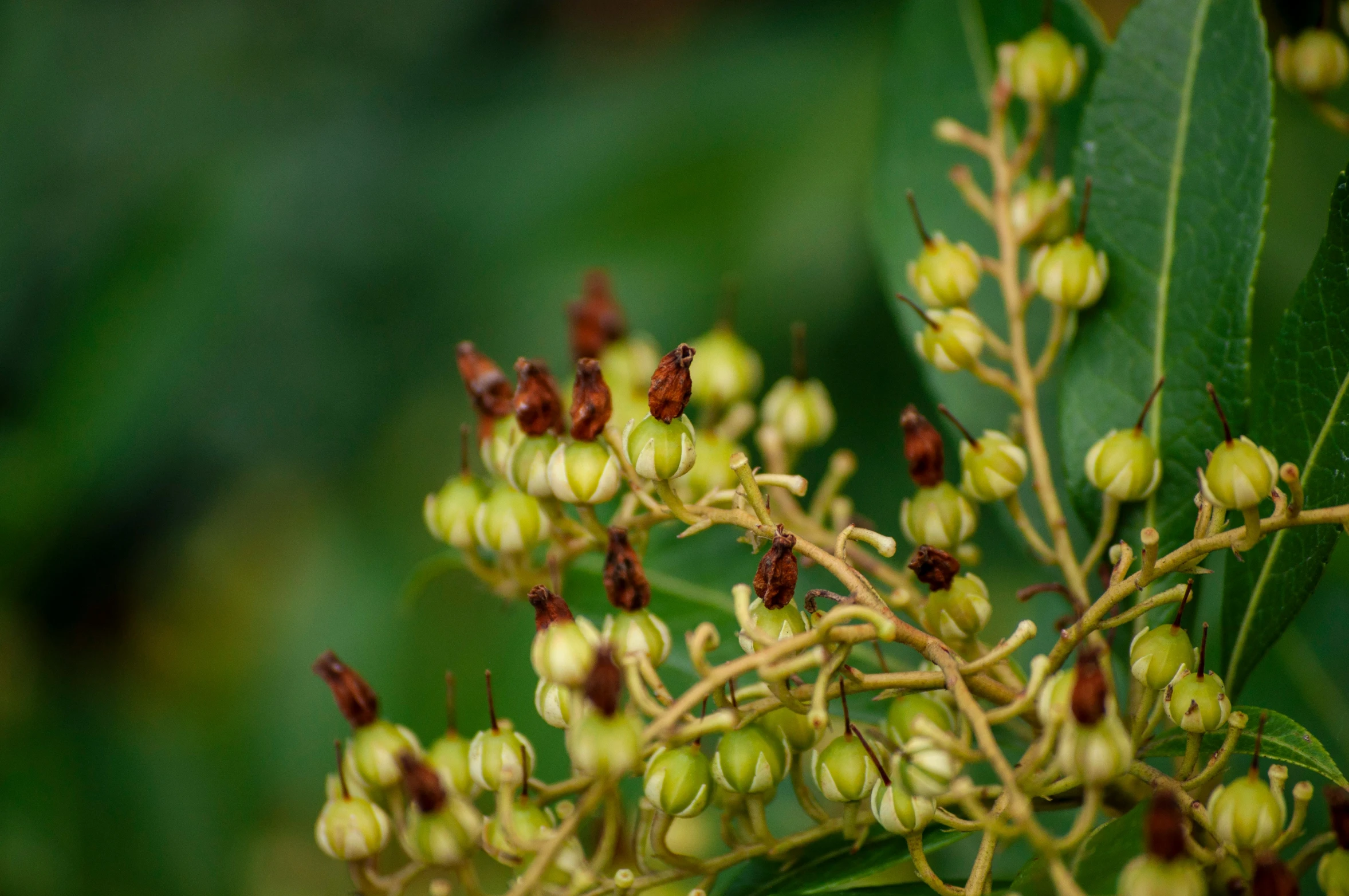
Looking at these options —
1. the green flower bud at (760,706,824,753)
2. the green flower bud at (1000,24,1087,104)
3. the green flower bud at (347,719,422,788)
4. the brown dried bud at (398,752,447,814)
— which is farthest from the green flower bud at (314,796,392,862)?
the green flower bud at (1000,24,1087,104)

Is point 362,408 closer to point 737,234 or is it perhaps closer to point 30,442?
point 30,442

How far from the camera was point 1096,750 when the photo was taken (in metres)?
0.67

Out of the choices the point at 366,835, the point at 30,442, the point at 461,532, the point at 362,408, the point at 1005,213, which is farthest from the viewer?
the point at 362,408

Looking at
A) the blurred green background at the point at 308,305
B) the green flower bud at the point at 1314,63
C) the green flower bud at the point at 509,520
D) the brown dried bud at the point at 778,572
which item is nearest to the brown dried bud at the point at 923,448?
the brown dried bud at the point at 778,572

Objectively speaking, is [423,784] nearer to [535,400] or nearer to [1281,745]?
[535,400]

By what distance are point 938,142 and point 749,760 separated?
3.02 feet

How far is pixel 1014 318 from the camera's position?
3.80 feet

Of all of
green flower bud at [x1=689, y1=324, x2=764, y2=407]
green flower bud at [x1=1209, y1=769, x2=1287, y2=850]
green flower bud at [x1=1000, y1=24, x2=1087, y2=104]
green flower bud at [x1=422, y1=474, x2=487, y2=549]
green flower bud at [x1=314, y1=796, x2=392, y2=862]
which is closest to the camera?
green flower bud at [x1=1209, y1=769, x2=1287, y2=850]

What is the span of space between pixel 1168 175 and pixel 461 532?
80cm

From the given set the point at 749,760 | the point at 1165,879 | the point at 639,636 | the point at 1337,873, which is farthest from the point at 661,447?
the point at 1337,873

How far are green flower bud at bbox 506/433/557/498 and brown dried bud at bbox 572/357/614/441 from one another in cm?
6

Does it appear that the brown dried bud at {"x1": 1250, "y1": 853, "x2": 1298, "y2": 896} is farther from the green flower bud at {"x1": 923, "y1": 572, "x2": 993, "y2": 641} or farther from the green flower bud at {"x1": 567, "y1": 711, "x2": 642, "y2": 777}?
the green flower bud at {"x1": 567, "y1": 711, "x2": 642, "y2": 777}

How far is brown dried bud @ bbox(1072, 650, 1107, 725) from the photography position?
662mm

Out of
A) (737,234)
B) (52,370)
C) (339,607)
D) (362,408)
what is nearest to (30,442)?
(52,370)
